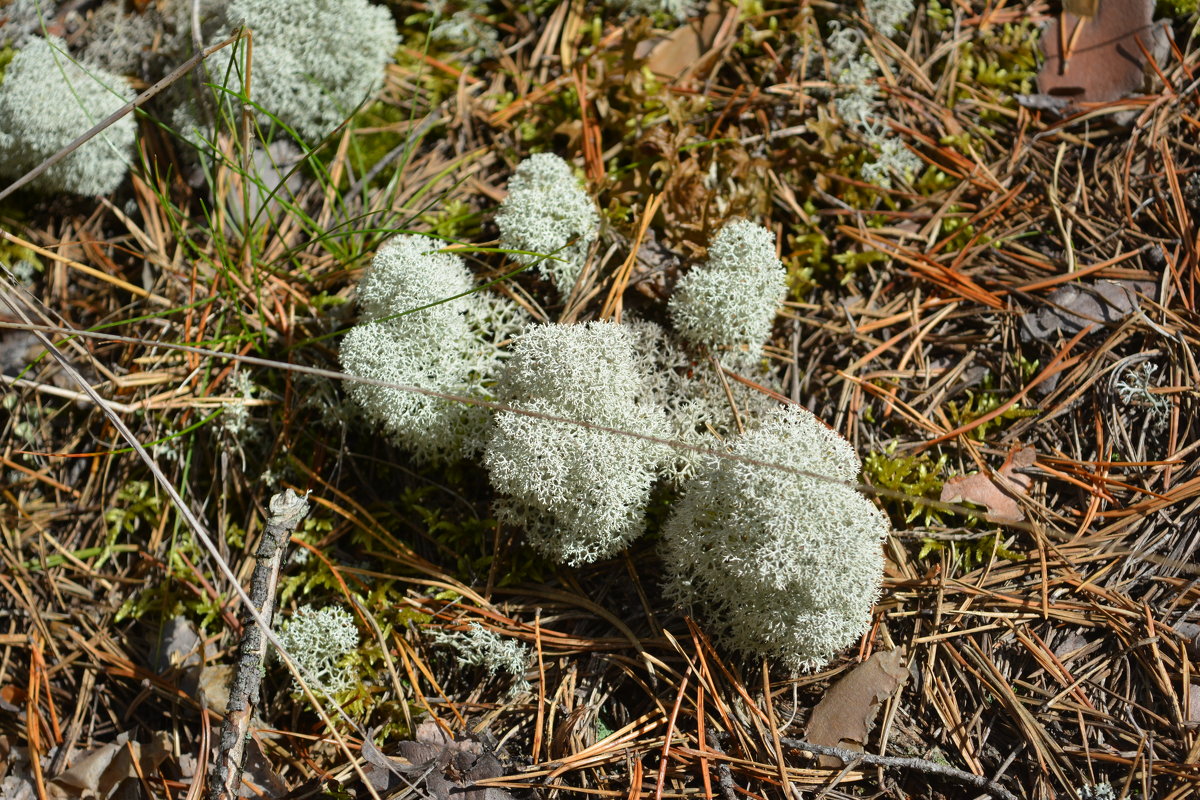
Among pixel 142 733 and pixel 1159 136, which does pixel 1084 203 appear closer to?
pixel 1159 136

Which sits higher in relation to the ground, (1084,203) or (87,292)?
(1084,203)

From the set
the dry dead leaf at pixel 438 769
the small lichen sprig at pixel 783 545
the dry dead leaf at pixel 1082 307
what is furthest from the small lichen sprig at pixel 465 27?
the dry dead leaf at pixel 438 769

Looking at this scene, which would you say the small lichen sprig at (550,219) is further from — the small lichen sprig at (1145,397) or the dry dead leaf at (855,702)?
the small lichen sprig at (1145,397)

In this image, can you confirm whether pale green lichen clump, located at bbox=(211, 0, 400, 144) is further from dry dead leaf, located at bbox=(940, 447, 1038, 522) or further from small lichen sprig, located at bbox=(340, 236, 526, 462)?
dry dead leaf, located at bbox=(940, 447, 1038, 522)

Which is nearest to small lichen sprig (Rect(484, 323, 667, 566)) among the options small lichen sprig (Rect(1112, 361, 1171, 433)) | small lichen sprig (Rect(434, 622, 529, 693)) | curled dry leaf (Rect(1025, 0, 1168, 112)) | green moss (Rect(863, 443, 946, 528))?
small lichen sprig (Rect(434, 622, 529, 693))

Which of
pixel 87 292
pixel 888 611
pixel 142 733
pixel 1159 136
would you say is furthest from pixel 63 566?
pixel 1159 136
